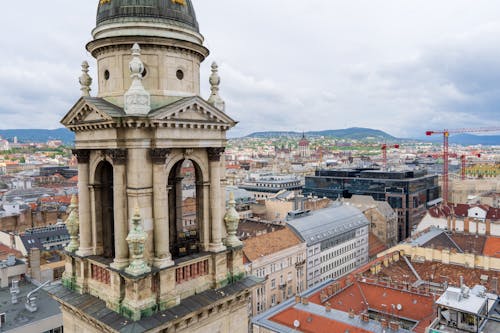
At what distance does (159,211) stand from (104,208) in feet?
12.2

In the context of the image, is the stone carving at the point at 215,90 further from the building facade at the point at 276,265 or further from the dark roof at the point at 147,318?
the building facade at the point at 276,265

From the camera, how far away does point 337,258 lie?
85.1m

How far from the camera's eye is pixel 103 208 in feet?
57.9

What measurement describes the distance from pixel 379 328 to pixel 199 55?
3346 cm

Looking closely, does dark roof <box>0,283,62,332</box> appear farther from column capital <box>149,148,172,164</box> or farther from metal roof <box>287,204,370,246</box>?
metal roof <box>287,204,370,246</box>

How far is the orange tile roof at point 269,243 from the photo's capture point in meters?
65.2

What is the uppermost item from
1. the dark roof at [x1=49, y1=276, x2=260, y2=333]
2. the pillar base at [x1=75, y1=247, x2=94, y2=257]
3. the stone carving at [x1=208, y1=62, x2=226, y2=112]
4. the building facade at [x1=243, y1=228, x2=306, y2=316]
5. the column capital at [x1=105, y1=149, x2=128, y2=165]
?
the stone carving at [x1=208, y1=62, x2=226, y2=112]

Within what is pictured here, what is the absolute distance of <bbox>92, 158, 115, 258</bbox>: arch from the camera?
17.3 metres

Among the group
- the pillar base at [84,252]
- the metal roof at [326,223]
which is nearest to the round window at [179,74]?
the pillar base at [84,252]

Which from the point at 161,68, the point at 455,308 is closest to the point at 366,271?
the point at 455,308

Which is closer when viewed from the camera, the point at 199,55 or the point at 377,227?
the point at 199,55

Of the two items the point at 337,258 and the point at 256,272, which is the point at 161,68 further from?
the point at 337,258

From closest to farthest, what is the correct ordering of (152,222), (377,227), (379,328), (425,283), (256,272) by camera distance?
(152,222) → (379,328) → (425,283) → (256,272) → (377,227)

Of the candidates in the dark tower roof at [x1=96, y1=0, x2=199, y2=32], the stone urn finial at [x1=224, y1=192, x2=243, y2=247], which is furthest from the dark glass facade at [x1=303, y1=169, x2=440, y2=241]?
the dark tower roof at [x1=96, y1=0, x2=199, y2=32]
